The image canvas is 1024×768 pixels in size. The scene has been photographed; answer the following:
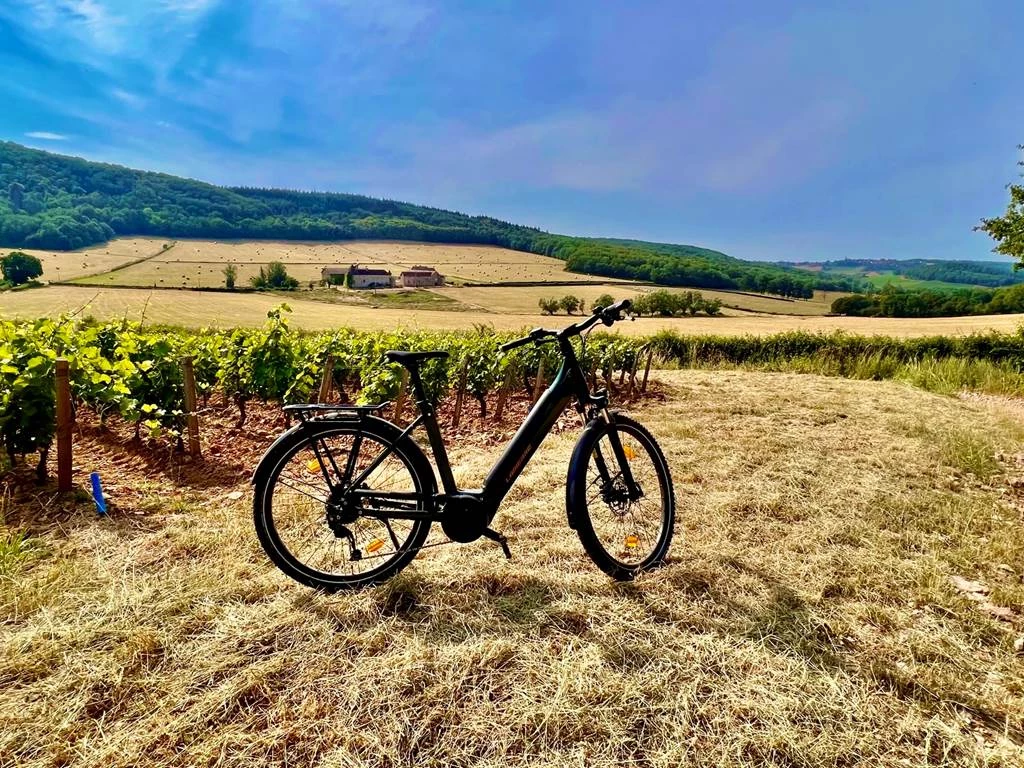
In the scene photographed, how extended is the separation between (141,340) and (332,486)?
495 cm

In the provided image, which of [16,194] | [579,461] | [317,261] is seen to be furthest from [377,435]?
[16,194]

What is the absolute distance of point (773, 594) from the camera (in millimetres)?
2686

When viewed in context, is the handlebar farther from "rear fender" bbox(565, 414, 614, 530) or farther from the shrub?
the shrub

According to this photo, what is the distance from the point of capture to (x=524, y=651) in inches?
84.4

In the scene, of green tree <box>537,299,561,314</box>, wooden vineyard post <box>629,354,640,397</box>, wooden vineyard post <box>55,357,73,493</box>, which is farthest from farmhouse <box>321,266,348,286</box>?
wooden vineyard post <box>55,357,73,493</box>

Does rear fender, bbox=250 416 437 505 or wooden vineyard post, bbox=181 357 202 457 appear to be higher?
rear fender, bbox=250 416 437 505

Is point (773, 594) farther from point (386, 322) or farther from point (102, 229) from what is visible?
point (102, 229)

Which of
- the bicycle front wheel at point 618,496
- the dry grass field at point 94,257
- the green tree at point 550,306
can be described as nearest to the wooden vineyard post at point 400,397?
the bicycle front wheel at point 618,496

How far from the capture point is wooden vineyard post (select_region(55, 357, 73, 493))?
344 cm

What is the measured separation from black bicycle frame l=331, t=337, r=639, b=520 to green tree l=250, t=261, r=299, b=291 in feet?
143

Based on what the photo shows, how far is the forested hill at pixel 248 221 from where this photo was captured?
46156mm

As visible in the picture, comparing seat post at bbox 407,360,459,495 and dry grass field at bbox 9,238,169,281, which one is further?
dry grass field at bbox 9,238,169,281

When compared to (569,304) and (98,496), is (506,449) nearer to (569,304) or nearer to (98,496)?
(98,496)

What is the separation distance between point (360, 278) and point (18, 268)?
22.0m
